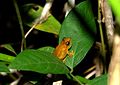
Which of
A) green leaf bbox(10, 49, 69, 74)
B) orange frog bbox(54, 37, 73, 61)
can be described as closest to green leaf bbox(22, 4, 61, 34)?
orange frog bbox(54, 37, 73, 61)

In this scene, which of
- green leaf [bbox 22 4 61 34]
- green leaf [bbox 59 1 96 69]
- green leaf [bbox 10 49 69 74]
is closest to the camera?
green leaf [bbox 10 49 69 74]

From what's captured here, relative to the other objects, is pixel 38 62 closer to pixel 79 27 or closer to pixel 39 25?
pixel 79 27

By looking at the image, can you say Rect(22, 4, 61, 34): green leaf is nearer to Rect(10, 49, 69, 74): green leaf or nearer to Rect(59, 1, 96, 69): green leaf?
Rect(59, 1, 96, 69): green leaf

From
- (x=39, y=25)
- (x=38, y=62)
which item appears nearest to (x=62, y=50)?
(x=39, y=25)

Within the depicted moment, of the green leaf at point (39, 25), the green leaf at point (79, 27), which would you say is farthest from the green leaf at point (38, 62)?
the green leaf at point (39, 25)

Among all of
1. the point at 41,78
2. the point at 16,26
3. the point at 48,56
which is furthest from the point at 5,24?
the point at 48,56

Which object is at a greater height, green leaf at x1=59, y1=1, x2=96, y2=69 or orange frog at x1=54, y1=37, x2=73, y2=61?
green leaf at x1=59, y1=1, x2=96, y2=69
